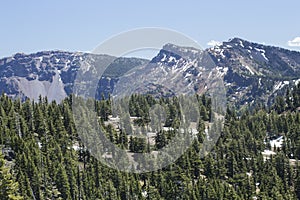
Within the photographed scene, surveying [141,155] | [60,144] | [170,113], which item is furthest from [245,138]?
[60,144]

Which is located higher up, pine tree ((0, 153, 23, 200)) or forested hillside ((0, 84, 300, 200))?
pine tree ((0, 153, 23, 200))

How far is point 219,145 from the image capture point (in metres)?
161

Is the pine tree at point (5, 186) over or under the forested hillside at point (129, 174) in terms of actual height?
over

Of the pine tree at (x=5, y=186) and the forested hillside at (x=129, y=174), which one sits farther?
the forested hillside at (x=129, y=174)

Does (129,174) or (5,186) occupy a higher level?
(5,186)

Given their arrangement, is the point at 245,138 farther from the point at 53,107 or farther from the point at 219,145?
the point at 53,107

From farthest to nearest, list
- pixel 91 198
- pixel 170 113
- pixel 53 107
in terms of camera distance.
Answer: pixel 170 113
pixel 53 107
pixel 91 198

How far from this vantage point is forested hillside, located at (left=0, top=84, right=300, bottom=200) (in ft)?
372

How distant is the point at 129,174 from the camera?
12750cm

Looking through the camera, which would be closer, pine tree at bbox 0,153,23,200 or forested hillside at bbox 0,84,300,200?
pine tree at bbox 0,153,23,200

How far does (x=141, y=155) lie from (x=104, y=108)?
189 feet

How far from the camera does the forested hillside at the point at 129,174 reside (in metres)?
113

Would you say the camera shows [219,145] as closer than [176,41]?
No

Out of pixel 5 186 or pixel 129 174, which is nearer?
pixel 5 186
